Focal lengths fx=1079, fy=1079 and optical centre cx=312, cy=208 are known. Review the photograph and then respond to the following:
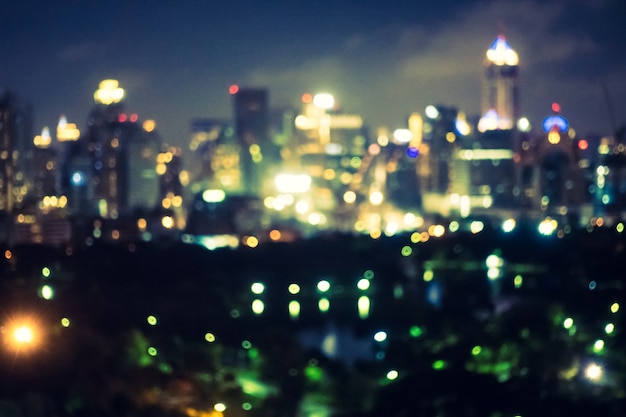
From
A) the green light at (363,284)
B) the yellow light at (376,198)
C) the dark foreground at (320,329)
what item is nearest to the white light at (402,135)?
the yellow light at (376,198)

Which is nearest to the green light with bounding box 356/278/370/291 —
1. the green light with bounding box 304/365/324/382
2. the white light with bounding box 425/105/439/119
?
the green light with bounding box 304/365/324/382

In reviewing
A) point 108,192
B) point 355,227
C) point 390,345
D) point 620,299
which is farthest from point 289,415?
point 355,227

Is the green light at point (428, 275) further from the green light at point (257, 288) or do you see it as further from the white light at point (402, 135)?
the white light at point (402, 135)

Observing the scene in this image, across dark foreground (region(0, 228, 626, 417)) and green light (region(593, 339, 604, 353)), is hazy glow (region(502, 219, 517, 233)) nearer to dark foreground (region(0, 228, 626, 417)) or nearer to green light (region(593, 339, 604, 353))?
dark foreground (region(0, 228, 626, 417))

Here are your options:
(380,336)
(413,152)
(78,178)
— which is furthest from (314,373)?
(413,152)

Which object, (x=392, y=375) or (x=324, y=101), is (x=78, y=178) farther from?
(x=392, y=375)

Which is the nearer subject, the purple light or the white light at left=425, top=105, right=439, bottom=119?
the purple light
